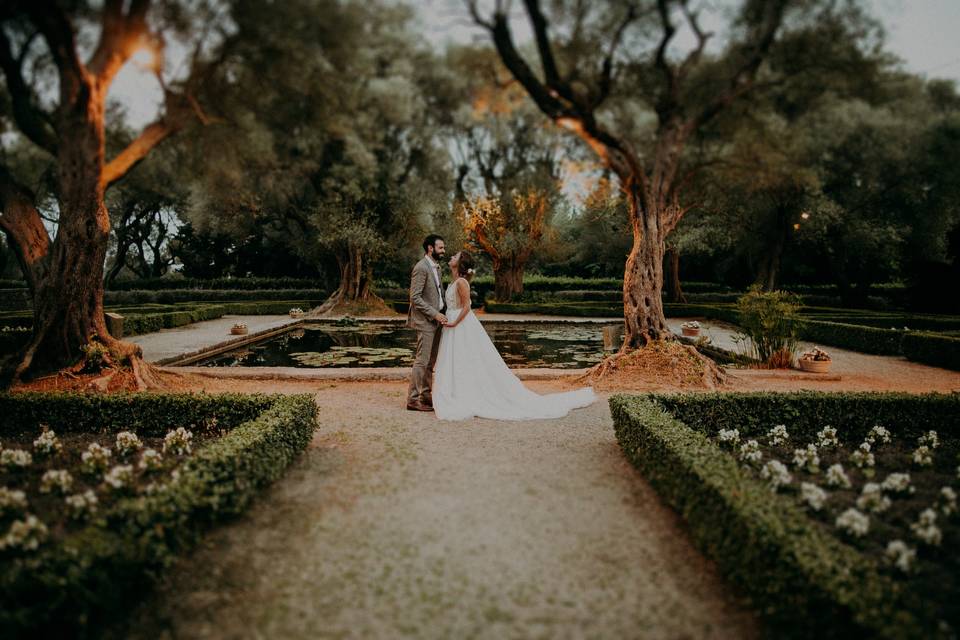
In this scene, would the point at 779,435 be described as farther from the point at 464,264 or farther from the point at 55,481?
the point at 55,481

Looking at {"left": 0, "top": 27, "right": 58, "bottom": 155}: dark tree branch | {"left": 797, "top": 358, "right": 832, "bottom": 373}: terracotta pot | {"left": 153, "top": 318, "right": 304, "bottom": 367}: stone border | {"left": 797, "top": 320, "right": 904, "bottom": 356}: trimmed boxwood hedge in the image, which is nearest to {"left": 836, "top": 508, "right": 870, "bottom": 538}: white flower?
{"left": 797, "top": 358, "right": 832, "bottom": 373}: terracotta pot

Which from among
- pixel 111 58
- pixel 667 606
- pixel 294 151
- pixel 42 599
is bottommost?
pixel 667 606

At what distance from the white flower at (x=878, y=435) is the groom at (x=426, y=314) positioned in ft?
13.6

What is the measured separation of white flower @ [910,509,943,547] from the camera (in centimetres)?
293

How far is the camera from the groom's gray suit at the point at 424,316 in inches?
247

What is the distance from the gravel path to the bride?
1.40 metres

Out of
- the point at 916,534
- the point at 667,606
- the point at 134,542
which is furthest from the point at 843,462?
the point at 134,542

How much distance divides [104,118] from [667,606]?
Result: 24.7ft

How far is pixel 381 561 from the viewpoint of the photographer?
119 inches

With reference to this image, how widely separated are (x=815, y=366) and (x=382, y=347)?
8173 millimetres

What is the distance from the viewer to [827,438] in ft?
16.3

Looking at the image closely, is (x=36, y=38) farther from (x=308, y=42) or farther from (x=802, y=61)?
(x=802, y=61)

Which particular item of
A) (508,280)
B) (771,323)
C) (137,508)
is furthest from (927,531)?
(508,280)

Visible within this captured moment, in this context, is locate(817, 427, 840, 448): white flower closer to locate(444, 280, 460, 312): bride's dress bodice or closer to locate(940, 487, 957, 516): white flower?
locate(940, 487, 957, 516): white flower
